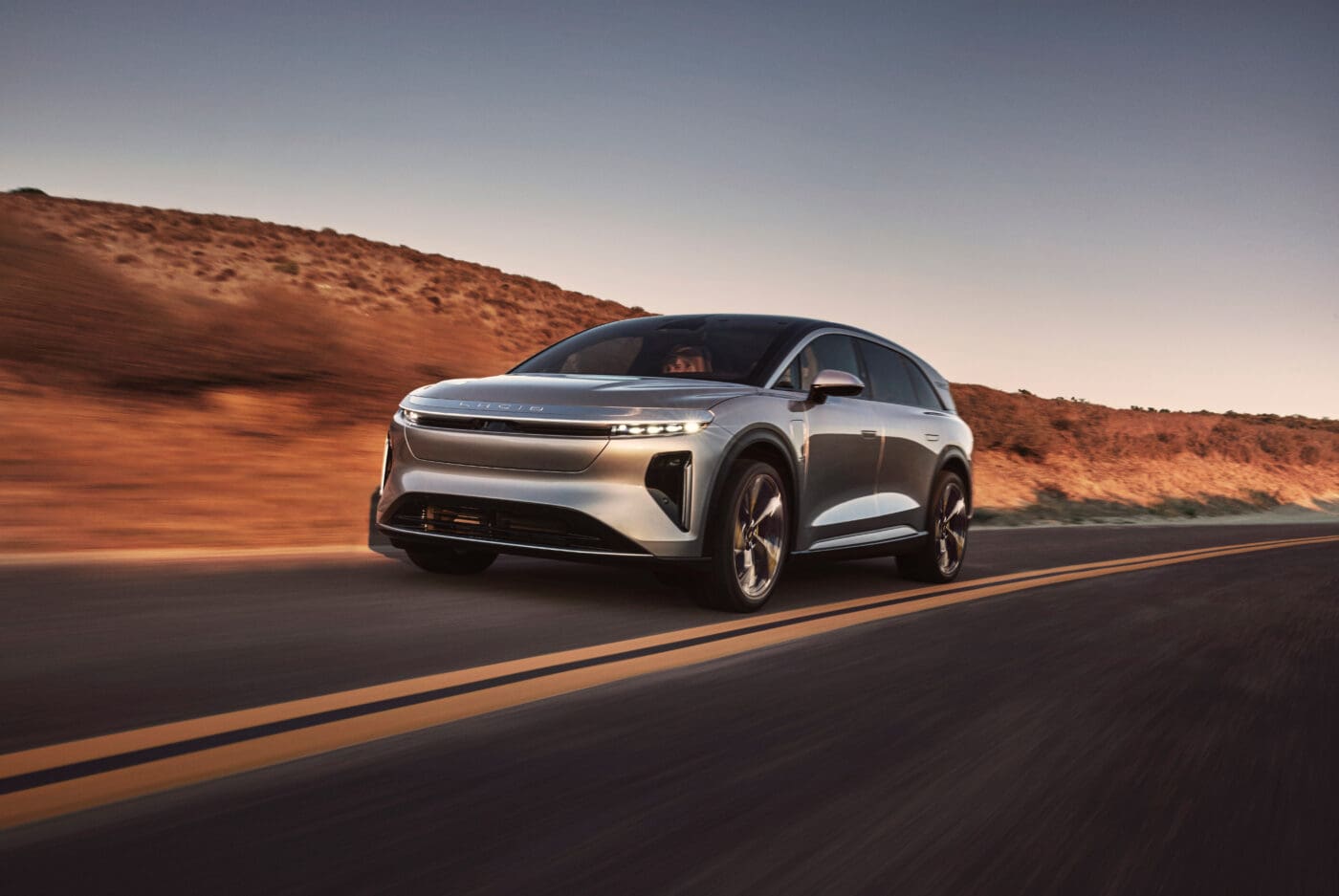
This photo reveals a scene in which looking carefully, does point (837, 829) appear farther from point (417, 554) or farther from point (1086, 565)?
point (1086, 565)

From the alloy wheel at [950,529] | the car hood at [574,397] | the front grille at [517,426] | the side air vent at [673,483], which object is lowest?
the alloy wheel at [950,529]

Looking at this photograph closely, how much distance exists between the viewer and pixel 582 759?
12.5 feet

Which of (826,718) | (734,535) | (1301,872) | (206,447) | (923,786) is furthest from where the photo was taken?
(206,447)

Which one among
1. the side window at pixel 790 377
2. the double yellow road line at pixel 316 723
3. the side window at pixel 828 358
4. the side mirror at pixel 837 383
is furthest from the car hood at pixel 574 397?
the double yellow road line at pixel 316 723

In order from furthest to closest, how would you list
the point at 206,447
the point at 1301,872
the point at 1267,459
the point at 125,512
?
1. the point at 1267,459
2. the point at 206,447
3. the point at 125,512
4. the point at 1301,872

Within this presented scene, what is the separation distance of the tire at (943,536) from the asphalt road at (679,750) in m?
1.74

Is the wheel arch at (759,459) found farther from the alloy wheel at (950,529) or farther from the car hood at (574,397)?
the alloy wheel at (950,529)

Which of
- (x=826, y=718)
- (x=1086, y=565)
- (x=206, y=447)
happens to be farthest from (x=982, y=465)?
(x=826, y=718)

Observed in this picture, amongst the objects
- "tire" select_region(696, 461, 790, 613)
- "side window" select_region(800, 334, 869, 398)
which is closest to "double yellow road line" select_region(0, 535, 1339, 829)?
"tire" select_region(696, 461, 790, 613)

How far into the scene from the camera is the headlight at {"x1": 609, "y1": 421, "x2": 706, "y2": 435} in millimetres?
6527

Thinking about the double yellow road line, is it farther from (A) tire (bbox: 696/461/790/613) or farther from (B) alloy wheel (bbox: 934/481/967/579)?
(B) alloy wheel (bbox: 934/481/967/579)

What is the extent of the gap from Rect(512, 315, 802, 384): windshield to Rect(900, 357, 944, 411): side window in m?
1.78

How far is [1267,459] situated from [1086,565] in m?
46.7

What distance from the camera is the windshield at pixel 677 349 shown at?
7.75 metres
